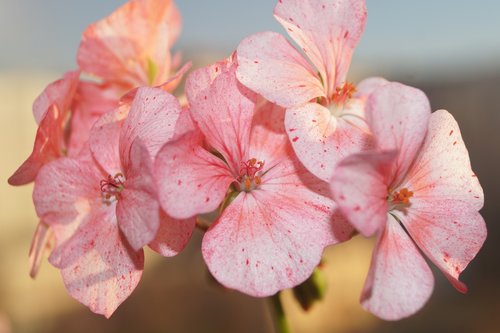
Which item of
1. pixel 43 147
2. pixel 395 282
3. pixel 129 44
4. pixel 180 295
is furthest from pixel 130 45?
pixel 180 295

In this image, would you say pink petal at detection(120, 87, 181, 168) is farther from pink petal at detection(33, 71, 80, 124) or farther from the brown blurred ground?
the brown blurred ground

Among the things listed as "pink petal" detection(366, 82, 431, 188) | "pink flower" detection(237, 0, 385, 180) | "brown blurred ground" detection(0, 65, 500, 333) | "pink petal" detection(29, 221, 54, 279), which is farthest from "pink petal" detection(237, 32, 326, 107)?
"brown blurred ground" detection(0, 65, 500, 333)

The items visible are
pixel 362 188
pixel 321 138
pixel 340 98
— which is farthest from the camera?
pixel 340 98

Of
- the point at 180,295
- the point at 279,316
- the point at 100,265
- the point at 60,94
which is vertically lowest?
the point at 180,295

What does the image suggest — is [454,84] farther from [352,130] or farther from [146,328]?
[352,130]

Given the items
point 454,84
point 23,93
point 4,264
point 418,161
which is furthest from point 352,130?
point 454,84

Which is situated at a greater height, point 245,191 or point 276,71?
point 276,71

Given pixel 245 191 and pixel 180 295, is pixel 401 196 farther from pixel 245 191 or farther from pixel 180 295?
pixel 180 295
